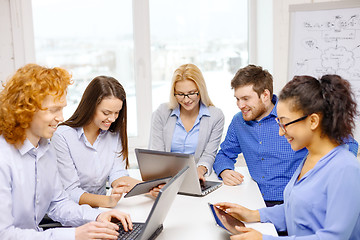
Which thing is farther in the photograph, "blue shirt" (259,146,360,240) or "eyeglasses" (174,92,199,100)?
"eyeglasses" (174,92,199,100)

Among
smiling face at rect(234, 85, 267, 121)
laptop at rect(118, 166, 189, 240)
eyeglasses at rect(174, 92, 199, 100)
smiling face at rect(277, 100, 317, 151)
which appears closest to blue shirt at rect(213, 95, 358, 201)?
smiling face at rect(234, 85, 267, 121)

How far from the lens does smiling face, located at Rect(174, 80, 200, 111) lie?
7.79 feet

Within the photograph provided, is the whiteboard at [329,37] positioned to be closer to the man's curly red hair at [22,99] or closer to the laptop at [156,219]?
the laptop at [156,219]

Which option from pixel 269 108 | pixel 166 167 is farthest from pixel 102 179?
pixel 269 108

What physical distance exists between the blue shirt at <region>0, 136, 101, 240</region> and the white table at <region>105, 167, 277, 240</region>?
0.78ft

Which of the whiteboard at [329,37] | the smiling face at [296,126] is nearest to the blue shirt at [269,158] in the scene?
the smiling face at [296,126]

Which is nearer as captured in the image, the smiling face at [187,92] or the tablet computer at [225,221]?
the tablet computer at [225,221]

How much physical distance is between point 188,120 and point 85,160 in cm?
81

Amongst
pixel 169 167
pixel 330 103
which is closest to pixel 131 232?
pixel 169 167

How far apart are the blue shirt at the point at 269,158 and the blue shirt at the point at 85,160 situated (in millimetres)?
603

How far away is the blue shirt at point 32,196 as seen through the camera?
1303mm

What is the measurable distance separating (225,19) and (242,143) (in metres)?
1.66

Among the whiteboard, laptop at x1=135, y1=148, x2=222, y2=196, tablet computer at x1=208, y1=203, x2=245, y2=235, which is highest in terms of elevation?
the whiteboard

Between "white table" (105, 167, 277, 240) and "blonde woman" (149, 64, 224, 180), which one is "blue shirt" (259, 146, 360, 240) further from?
"blonde woman" (149, 64, 224, 180)
